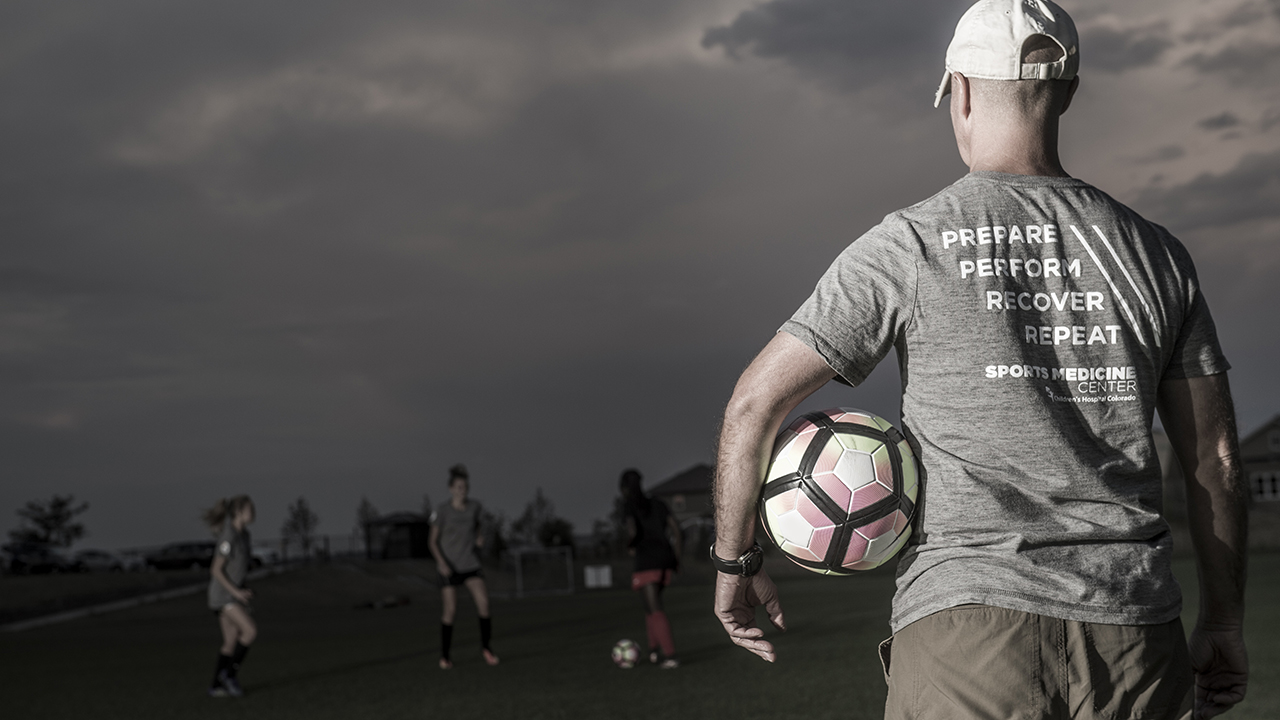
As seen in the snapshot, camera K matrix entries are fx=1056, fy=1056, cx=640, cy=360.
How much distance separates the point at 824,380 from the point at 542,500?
2350 inches

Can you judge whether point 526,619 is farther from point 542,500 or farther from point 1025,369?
point 542,500

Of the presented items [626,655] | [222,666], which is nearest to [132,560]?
[222,666]

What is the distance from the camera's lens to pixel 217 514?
1170 centimetres

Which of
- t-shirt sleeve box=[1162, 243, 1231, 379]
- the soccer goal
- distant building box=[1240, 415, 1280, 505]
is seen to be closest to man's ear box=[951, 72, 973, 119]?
t-shirt sleeve box=[1162, 243, 1231, 379]

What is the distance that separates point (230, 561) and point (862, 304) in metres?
10.8

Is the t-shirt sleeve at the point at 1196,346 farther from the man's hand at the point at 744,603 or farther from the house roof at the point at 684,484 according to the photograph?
the house roof at the point at 684,484

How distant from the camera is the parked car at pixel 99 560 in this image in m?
56.8

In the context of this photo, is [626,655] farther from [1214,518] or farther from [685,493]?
[685,493]

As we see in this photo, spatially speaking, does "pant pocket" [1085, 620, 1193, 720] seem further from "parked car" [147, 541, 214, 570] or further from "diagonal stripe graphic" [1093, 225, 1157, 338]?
"parked car" [147, 541, 214, 570]

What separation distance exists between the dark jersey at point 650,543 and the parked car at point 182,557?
162 feet

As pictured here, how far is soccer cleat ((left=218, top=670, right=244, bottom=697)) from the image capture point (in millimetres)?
10938

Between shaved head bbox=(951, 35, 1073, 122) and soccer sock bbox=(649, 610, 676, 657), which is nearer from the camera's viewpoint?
shaved head bbox=(951, 35, 1073, 122)

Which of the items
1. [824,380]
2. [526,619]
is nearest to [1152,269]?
[824,380]

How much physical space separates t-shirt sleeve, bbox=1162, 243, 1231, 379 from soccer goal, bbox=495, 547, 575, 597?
3246cm
